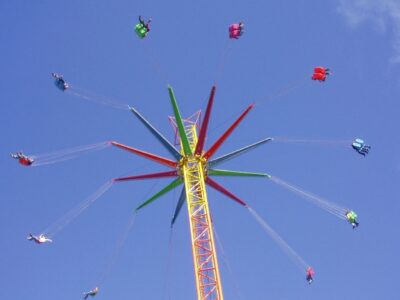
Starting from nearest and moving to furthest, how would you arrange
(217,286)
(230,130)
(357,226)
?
(217,286) → (230,130) → (357,226)

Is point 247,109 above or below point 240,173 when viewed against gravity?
above

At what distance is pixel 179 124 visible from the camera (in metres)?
43.7

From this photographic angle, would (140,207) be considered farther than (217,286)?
Yes

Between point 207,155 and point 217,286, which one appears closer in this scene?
point 217,286

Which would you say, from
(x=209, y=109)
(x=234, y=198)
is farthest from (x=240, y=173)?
(x=209, y=109)

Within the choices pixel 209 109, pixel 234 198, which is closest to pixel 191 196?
pixel 234 198

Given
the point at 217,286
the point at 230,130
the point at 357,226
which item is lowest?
the point at 217,286

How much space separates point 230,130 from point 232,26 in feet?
25.6

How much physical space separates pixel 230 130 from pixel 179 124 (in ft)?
11.2

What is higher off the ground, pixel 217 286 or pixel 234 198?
pixel 234 198

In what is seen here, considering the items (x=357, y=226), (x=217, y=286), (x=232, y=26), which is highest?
(x=232, y=26)

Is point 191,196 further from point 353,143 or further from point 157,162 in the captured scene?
point 353,143

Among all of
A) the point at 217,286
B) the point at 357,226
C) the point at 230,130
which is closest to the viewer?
the point at 217,286

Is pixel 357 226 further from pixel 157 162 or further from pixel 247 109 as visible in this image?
pixel 157 162
